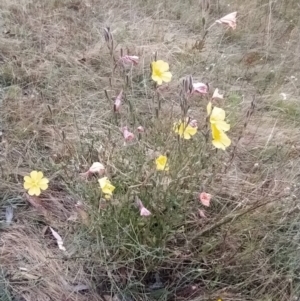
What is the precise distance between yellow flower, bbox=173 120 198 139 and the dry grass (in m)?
0.05

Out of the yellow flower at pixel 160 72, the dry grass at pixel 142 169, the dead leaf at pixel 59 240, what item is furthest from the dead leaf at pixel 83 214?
the yellow flower at pixel 160 72

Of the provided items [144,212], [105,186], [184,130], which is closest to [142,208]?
[144,212]

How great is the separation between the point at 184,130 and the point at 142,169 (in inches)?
8.4

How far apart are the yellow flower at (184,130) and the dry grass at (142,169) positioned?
0.05 meters

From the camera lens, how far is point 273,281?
2.02 meters

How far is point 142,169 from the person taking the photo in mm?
1929

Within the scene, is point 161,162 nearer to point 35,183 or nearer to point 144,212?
point 144,212

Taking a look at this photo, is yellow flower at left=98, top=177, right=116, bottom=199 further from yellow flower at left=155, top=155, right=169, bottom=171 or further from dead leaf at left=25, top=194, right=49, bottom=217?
dead leaf at left=25, top=194, right=49, bottom=217

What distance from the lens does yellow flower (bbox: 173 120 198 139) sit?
1811 mm

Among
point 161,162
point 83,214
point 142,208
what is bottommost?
point 83,214

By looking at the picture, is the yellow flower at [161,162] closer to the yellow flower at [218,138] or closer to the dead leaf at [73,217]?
the yellow flower at [218,138]

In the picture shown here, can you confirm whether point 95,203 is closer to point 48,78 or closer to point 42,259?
point 42,259

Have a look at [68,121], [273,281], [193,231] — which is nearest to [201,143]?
[193,231]

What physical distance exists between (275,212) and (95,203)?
2.12ft
